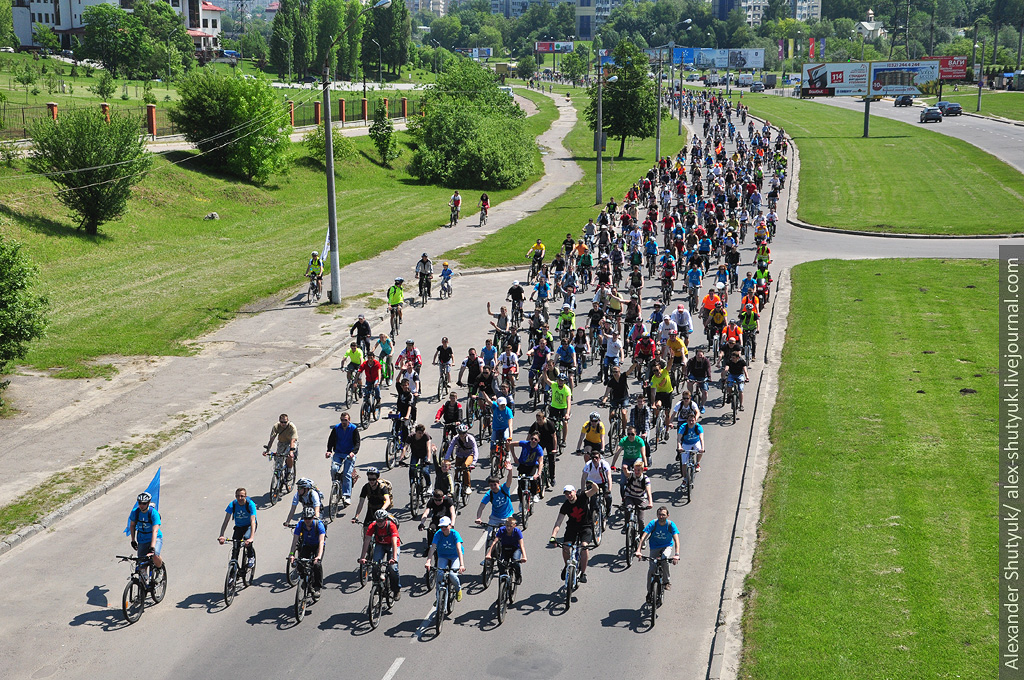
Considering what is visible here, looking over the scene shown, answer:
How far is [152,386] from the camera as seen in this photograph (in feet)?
78.5

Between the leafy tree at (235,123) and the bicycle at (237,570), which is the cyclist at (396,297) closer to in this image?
the bicycle at (237,570)

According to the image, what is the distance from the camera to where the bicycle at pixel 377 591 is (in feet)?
43.4

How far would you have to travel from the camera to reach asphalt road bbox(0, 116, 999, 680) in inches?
488

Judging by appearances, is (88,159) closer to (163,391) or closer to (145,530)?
(163,391)

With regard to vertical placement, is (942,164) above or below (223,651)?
above

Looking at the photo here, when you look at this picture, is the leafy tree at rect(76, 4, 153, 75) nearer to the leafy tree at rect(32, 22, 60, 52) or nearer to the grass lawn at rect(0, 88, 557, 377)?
the leafy tree at rect(32, 22, 60, 52)

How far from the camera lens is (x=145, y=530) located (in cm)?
1382

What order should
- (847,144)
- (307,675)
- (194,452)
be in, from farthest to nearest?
(847,144), (194,452), (307,675)

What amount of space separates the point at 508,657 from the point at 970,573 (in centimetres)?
697

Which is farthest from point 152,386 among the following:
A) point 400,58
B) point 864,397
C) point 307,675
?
point 400,58

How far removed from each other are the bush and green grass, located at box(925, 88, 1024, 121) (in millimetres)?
66519

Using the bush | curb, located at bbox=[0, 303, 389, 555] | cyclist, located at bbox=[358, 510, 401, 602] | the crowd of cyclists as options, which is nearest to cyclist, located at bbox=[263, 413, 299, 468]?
the crowd of cyclists

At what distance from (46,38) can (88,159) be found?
10167 cm

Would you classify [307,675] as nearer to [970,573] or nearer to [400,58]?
[970,573]
